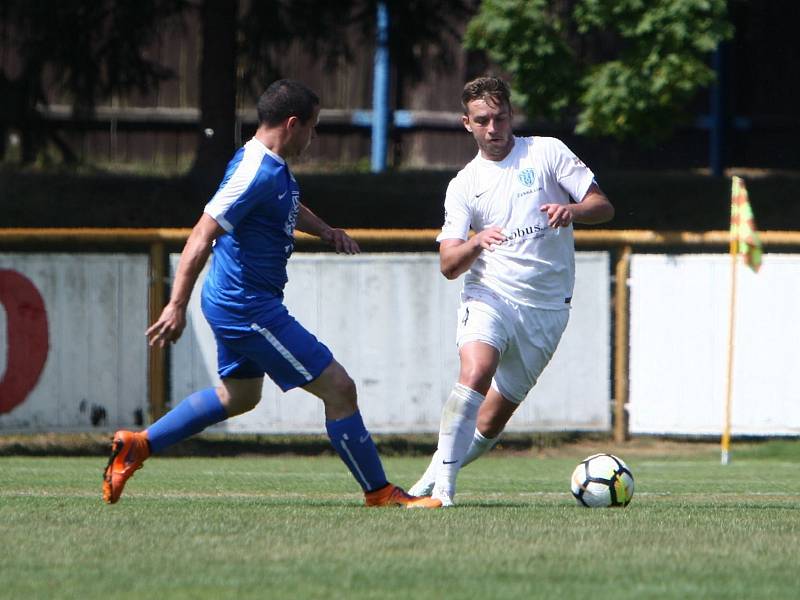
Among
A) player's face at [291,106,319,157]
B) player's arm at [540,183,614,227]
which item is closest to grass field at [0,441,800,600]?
player's arm at [540,183,614,227]

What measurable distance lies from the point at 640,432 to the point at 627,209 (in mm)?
7850

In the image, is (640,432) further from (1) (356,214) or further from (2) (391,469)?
(1) (356,214)

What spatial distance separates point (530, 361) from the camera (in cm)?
761

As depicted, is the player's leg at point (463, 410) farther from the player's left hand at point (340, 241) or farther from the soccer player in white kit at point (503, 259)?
the player's left hand at point (340, 241)

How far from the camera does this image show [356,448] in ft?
23.5

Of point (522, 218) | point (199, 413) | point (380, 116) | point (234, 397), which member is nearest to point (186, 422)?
point (199, 413)

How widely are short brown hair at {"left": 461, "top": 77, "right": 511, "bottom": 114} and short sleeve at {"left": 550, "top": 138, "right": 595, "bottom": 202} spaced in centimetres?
37

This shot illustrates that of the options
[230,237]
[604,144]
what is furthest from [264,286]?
[604,144]

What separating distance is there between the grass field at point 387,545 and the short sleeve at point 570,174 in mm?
1581

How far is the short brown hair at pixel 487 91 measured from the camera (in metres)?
7.40

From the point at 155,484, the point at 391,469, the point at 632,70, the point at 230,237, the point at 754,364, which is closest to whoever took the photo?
the point at 230,237

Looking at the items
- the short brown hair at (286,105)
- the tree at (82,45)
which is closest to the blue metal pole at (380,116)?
the tree at (82,45)

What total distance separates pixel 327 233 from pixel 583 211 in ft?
4.18

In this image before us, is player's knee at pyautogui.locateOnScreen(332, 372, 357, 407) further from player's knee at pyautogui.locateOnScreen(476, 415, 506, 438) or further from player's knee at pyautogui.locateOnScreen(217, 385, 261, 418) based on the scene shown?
player's knee at pyautogui.locateOnScreen(476, 415, 506, 438)
